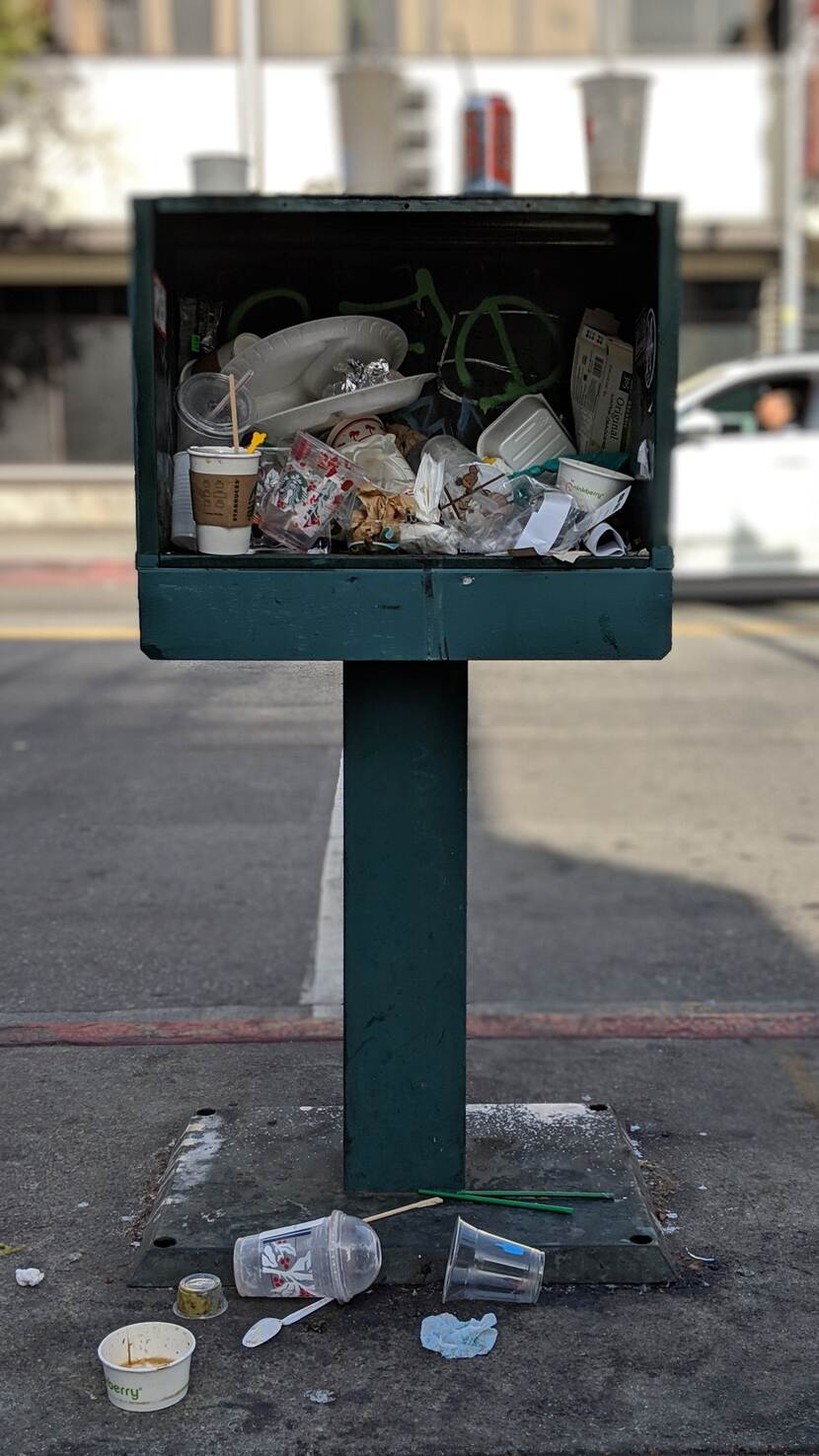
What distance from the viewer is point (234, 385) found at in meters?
3.31

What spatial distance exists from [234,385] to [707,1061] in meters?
2.25

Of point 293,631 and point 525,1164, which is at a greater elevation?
point 293,631

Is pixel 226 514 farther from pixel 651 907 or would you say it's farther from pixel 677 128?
pixel 677 128

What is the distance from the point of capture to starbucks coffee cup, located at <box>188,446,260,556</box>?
122 inches

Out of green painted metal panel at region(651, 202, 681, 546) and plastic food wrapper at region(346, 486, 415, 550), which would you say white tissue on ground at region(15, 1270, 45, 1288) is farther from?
green painted metal panel at region(651, 202, 681, 546)

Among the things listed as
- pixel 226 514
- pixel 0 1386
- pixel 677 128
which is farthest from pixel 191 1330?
pixel 677 128

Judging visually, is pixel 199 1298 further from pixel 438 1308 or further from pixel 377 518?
pixel 377 518

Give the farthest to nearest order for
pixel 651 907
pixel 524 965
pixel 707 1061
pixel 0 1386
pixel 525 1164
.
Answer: pixel 651 907 < pixel 524 965 < pixel 707 1061 < pixel 525 1164 < pixel 0 1386

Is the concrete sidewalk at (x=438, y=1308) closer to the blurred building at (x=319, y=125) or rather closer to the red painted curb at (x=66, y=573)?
the red painted curb at (x=66, y=573)

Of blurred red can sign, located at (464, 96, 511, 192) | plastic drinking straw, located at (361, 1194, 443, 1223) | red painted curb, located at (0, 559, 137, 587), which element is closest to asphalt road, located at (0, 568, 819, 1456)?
plastic drinking straw, located at (361, 1194, 443, 1223)

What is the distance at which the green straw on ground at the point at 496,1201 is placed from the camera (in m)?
3.39

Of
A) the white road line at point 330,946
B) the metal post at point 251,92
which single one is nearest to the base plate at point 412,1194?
the white road line at point 330,946

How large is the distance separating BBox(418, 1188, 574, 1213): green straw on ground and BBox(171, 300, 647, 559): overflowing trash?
1311 millimetres

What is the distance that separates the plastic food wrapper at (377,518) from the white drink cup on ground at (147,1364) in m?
1.50
